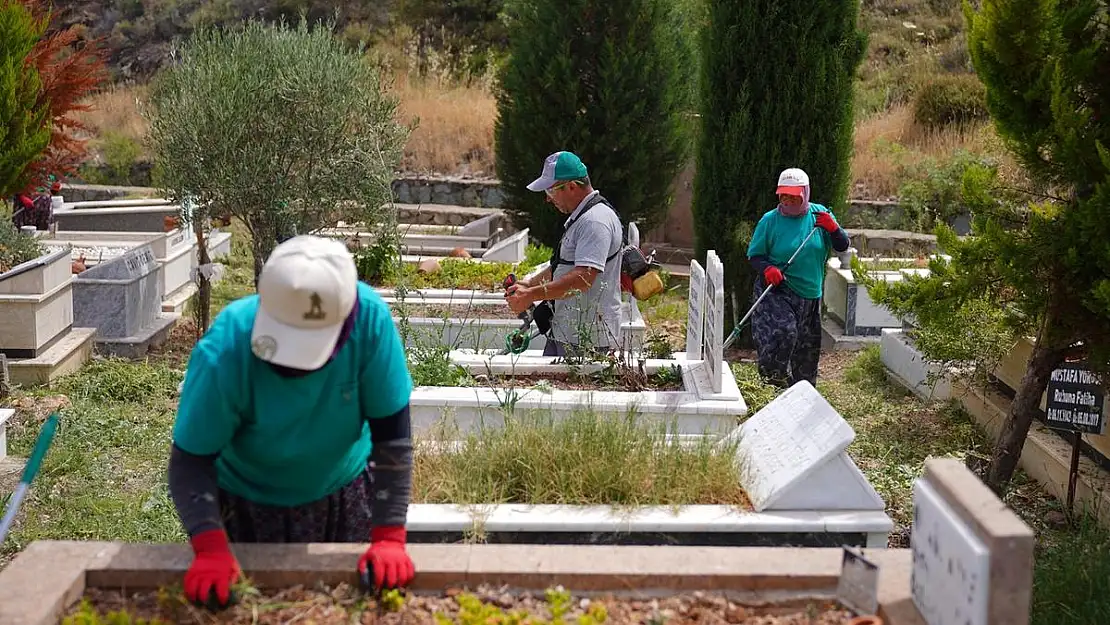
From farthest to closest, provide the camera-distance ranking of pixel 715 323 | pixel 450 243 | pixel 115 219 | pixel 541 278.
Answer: pixel 115 219 → pixel 450 243 → pixel 541 278 → pixel 715 323

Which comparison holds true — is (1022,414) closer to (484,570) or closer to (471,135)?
(484,570)

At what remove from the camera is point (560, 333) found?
6094 millimetres

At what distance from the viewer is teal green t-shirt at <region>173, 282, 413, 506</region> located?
282cm

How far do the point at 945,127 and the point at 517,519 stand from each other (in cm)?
1519

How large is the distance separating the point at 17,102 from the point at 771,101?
228 inches

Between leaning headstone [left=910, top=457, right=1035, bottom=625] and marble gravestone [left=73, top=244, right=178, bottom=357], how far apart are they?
7.39 meters

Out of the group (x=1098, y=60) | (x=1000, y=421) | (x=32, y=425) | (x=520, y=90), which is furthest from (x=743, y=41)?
(x=32, y=425)

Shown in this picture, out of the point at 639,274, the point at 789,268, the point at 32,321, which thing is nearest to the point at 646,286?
the point at 639,274

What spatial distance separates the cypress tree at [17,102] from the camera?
7891 mm

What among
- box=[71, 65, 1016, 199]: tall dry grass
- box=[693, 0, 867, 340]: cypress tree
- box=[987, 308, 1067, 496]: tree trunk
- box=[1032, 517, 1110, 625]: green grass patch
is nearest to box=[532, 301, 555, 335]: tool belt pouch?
box=[987, 308, 1067, 496]: tree trunk

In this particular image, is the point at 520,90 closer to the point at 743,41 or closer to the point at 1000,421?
the point at 743,41

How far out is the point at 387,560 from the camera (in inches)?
118

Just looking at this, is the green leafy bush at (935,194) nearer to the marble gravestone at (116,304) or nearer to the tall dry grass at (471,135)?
the tall dry grass at (471,135)

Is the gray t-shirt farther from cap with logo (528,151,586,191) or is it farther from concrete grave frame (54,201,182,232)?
concrete grave frame (54,201,182,232)
